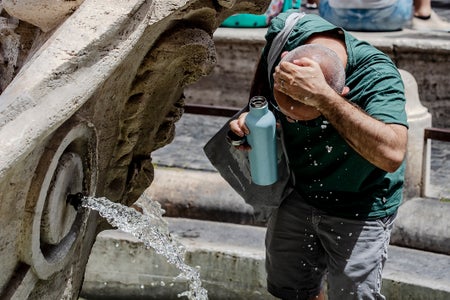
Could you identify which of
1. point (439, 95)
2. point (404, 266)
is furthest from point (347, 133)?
point (439, 95)

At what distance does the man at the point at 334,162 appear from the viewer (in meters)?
2.51

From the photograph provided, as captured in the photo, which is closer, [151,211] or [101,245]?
[151,211]

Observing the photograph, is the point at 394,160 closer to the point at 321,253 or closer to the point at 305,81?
the point at 305,81

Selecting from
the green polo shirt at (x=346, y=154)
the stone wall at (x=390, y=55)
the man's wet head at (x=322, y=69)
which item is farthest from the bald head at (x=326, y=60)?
the stone wall at (x=390, y=55)

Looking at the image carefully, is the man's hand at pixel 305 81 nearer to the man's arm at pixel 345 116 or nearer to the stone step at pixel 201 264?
the man's arm at pixel 345 116

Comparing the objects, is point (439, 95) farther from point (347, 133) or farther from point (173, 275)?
point (347, 133)

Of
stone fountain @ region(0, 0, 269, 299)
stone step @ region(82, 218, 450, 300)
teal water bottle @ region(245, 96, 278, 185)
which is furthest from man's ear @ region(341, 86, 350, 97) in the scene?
stone step @ region(82, 218, 450, 300)

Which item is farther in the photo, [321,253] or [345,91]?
[321,253]

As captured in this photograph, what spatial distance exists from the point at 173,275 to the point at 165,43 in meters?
1.52

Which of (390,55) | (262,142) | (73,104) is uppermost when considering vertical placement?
(73,104)

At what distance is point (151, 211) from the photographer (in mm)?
3611

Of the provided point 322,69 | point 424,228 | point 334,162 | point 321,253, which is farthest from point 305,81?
point 424,228

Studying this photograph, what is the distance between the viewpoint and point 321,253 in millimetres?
3084

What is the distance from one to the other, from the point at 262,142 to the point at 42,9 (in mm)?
736
